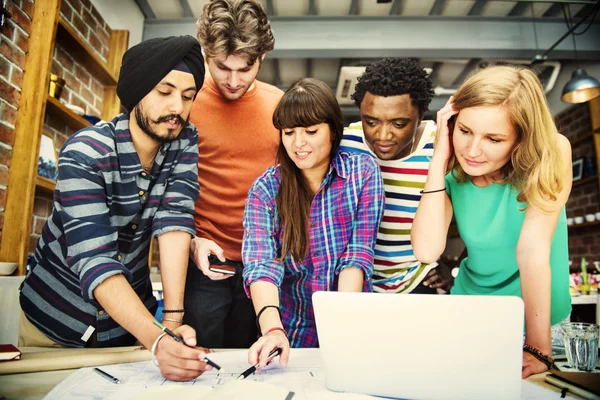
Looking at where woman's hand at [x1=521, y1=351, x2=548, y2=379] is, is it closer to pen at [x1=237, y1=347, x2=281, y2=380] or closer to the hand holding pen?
pen at [x1=237, y1=347, x2=281, y2=380]

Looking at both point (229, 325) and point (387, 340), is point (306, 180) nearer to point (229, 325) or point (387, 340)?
point (229, 325)

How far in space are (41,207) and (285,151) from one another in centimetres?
140

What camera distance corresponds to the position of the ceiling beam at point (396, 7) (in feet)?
10.1

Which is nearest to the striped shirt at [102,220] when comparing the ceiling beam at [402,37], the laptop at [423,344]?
the laptop at [423,344]

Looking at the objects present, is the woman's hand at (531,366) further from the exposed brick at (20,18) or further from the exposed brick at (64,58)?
the exposed brick at (64,58)

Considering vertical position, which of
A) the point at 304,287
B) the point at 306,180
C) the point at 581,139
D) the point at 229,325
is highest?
the point at 581,139

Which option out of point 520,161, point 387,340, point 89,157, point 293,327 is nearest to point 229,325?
point 293,327

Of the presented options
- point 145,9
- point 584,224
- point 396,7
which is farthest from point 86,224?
point 584,224

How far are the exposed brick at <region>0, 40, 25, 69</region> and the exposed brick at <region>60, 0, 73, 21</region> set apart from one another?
72 cm

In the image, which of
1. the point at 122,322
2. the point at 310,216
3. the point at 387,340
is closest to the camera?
the point at 387,340

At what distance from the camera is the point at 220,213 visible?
1487mm

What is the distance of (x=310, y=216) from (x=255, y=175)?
0.94 feet

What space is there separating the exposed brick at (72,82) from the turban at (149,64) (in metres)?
1.14

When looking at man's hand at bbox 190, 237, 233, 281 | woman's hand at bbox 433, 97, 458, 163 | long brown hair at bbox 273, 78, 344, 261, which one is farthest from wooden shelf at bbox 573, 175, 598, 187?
man's hand at bbox 190, 237, 233, 281
